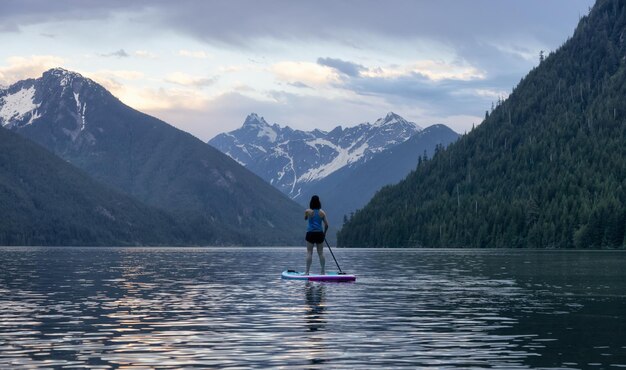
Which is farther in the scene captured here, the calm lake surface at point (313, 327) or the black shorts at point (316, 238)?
the black shorts at point (316, 238)

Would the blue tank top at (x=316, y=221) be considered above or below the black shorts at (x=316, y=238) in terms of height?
above

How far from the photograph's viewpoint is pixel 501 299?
55.2 m

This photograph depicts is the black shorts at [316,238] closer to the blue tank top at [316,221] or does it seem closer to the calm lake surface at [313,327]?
the blue tank top at [316,221]

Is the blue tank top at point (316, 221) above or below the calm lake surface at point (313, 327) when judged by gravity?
above

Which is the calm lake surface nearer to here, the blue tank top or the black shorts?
the black shorts

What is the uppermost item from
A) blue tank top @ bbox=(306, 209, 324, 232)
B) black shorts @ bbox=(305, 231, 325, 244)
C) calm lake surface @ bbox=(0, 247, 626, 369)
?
blue tank top @ bbox=(306, 209, 324, 232)

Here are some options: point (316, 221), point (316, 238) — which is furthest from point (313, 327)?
point (316, 221)

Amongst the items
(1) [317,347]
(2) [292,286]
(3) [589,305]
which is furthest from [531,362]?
(2) [292,286]

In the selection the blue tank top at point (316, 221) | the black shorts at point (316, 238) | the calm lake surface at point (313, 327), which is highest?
the blue tank top at point (316, 221)

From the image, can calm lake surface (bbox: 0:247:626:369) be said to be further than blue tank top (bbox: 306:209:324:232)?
No

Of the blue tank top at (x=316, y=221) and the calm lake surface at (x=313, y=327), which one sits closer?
the calm lake surface at (x=313, y=327)

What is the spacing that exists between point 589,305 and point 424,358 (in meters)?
22.5

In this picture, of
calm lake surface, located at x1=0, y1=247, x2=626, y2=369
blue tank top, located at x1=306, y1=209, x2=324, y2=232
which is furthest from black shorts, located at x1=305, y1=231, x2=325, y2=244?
calm lake surface, located at x1=0, y1=247, x2=626, y2=369

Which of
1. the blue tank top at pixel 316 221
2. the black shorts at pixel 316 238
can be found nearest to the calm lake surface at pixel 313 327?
the black shorts at pixel 316 238
